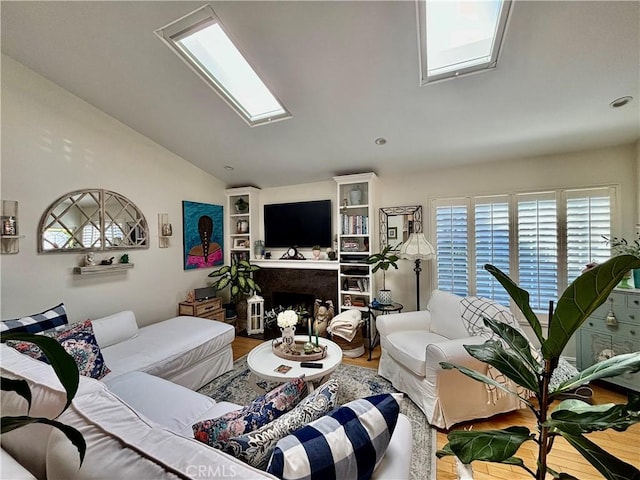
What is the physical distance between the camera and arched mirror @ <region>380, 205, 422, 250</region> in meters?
3.50

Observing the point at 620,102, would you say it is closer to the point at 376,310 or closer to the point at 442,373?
the point at 442,373

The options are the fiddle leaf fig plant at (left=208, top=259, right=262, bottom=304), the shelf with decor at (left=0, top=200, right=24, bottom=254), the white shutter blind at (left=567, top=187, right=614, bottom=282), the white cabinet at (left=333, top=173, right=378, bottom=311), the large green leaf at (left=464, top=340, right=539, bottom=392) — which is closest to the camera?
the large green leaf at (left=464, top=340, right=539, bottom=392)

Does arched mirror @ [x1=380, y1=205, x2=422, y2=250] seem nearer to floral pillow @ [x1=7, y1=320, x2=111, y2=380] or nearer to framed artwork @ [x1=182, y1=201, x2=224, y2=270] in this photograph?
framed artwork @ [x1=182, y1=201, x2=224, y2=270]

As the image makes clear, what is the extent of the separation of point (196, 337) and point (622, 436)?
11.0ft

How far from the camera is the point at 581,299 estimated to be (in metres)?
0.62

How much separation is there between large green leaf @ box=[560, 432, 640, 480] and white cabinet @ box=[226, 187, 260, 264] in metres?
4.05

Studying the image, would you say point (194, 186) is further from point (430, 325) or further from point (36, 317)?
point (430, 325)

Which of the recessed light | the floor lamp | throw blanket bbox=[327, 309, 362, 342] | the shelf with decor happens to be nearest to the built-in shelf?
the shelf with decor

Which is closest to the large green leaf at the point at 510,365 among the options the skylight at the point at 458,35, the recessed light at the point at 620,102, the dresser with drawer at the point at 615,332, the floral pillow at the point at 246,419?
the floral pillow at the point at 246,419

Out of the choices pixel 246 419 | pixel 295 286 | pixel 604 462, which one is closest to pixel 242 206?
pixel 295 286

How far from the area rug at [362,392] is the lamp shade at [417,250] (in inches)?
51.8

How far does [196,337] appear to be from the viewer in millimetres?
2473

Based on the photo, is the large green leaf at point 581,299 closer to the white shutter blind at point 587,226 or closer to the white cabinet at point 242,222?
the white shutter blind at point 587,226

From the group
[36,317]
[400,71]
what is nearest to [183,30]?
[400,71]
